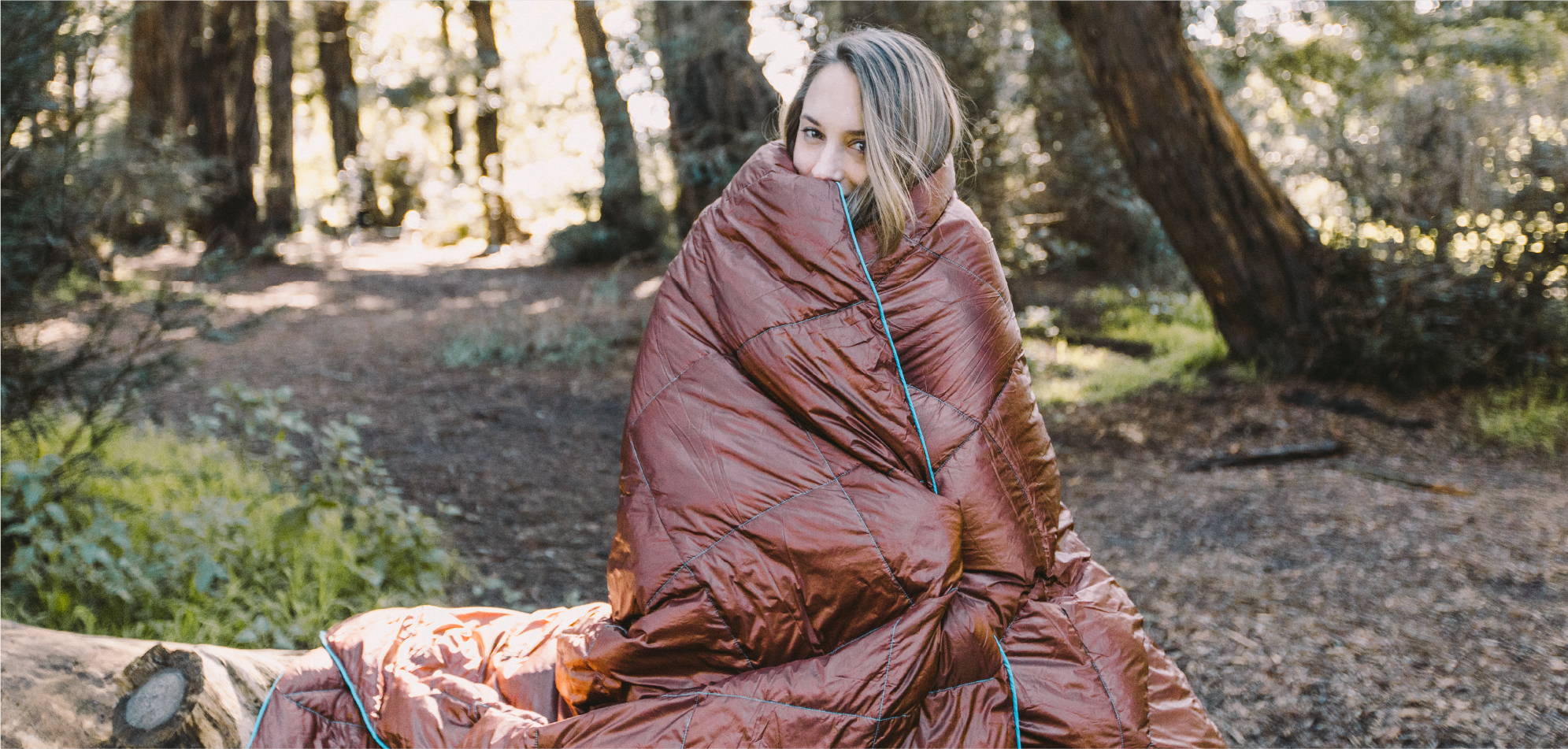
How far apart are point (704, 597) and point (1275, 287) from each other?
5.81 meters

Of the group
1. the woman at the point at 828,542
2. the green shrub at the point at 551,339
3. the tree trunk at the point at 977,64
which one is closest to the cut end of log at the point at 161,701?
the woman at the point at 828,542

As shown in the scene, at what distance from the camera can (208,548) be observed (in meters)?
3.61

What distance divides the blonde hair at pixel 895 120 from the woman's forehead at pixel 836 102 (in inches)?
0.8

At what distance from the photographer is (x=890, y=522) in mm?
1946

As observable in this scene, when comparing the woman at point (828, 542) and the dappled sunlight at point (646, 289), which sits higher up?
the woman at point (828, 542)

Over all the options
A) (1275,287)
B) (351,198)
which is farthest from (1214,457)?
(351,198)

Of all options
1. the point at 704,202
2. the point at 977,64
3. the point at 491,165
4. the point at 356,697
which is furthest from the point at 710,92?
the point at 491,165

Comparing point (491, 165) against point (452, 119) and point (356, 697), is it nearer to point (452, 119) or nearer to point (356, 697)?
point (452, 119)

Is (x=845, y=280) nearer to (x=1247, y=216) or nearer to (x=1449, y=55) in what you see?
(x=1247, y=216)

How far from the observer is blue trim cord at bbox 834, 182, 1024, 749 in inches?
78.4

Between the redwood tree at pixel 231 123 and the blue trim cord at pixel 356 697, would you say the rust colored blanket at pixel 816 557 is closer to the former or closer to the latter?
the blue trim cord at pixel 356 697

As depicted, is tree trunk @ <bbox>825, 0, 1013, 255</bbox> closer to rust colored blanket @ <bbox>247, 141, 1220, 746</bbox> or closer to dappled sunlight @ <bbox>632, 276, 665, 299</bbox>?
dappled sunlight @ <bbox>632, 276, 665, 299</bbox>

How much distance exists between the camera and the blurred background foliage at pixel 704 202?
3625 millimetres

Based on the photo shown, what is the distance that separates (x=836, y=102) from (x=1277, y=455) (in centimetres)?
428
